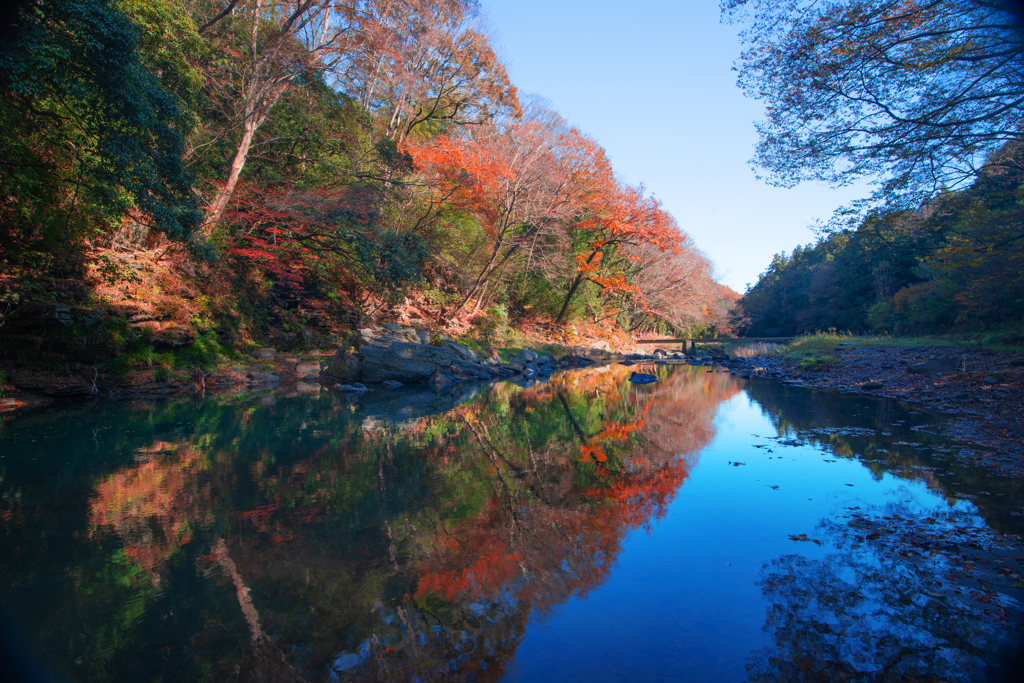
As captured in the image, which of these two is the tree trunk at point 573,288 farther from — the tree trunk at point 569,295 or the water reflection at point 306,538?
the water reflection at point 306,538

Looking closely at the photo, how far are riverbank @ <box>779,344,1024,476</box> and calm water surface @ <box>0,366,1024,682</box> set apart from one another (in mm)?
475

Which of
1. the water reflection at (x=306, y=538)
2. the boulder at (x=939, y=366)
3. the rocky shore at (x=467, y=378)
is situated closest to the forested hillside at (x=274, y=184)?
the rocky shore at (x=467, y=378)

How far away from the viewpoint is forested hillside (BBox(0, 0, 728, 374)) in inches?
287

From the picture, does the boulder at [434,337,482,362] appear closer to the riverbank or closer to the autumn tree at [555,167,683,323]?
the autumn tree at [555,167,683,323]

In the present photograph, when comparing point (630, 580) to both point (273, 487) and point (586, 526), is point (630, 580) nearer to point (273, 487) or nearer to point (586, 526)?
point (586, 526)

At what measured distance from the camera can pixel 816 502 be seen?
4.20m

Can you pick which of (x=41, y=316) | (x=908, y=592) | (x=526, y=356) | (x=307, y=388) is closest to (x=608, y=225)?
(x=526, y=356)

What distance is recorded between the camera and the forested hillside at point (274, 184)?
287 inches

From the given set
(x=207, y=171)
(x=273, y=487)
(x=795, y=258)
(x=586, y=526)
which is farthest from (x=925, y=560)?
(x=795, y=258)

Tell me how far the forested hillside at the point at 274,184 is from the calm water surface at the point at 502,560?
4.36 m

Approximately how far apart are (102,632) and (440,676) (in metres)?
1.74

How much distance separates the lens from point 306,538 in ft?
11.0

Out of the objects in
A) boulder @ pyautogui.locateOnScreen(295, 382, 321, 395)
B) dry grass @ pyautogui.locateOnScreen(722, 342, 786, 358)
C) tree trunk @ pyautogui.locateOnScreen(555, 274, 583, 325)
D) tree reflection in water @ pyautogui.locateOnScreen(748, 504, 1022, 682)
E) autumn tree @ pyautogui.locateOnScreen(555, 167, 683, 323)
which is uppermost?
autumn tree @ pyautogui.locateOnScreen(555, 167, 683, 323)

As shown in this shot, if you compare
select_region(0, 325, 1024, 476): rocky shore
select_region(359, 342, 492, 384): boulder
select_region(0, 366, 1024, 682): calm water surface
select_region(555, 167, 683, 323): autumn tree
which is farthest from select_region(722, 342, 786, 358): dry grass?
select_region(0, 366, 1024, 682): calm water surface
